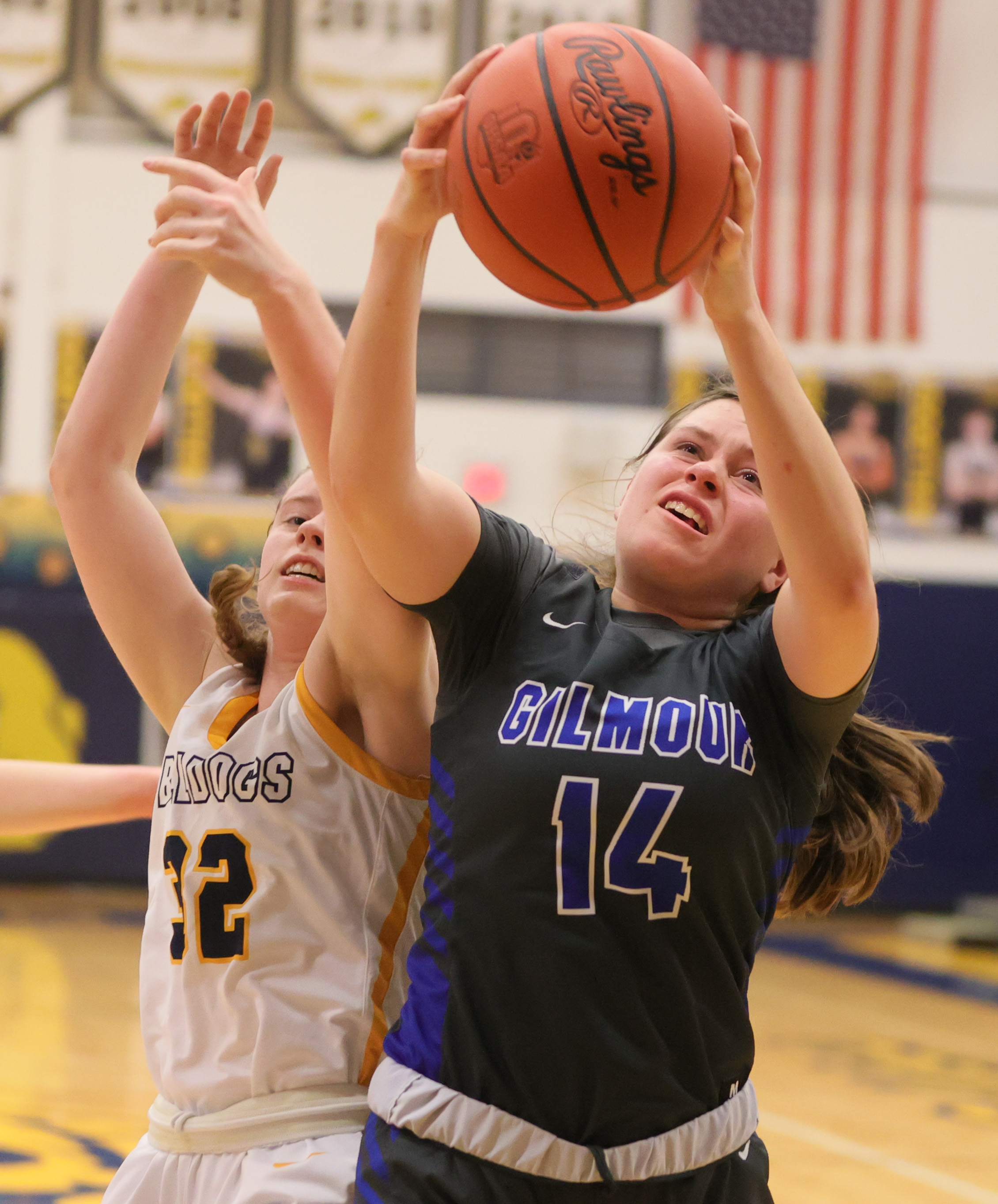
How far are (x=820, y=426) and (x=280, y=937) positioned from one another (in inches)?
41.5

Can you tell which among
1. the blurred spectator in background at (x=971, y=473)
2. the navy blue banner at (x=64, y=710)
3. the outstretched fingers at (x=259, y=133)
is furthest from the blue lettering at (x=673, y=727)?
the blurred spectator in background at (x=971, y=473)

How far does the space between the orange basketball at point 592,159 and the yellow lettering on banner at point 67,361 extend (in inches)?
366

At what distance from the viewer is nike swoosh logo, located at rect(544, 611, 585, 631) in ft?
6.20

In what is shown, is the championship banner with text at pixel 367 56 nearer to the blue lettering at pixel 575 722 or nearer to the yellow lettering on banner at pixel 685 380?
the yellow lettering on banner at pixel 685 380

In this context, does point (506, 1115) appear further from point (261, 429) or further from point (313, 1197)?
point (261, 429)

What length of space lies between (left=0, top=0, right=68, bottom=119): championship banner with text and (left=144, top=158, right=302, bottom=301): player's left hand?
384 inches

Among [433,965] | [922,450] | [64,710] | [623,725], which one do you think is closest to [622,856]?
[623,725]

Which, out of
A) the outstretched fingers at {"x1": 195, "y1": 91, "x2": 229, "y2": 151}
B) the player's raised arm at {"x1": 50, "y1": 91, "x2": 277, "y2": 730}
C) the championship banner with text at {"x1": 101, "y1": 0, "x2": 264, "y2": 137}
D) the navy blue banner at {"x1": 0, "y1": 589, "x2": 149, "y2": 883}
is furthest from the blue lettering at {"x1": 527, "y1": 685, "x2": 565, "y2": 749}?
the championship banner with text at {"x1": 101, "y1": 0, "x2": 264, "y2": 137}

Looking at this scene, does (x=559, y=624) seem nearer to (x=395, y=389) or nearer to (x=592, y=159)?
(x=395, y=389)

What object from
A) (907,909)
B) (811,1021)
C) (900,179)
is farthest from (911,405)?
(811,1021)

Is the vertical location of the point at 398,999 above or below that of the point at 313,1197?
above

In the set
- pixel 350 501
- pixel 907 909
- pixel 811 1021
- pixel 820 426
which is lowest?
pixel 907 909

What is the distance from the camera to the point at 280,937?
2.05 m

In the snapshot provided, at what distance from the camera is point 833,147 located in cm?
1097
